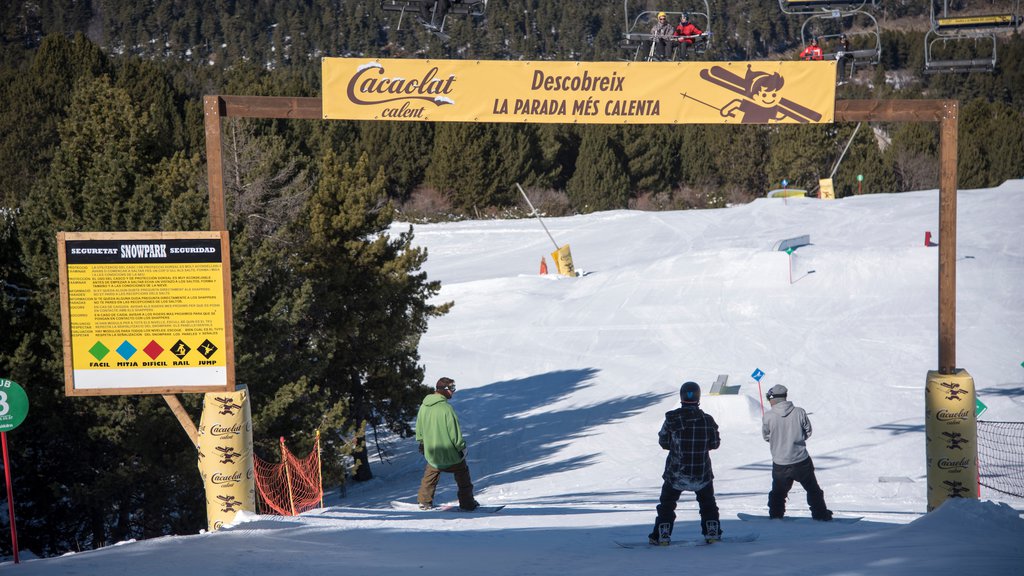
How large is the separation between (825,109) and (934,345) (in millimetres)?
16848

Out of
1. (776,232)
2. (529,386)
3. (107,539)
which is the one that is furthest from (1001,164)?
(107,539)

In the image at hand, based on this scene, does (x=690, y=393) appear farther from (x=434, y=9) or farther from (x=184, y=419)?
(x=434, y=9)

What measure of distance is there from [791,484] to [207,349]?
5.46m

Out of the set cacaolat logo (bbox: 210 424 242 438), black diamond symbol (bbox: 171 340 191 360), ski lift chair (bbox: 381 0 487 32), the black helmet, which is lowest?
cacaolat logo (bbox: 210 424 242 438)

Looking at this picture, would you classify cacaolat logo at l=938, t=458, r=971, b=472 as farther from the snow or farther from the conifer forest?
the conifer forest

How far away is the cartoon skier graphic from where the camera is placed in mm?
10711

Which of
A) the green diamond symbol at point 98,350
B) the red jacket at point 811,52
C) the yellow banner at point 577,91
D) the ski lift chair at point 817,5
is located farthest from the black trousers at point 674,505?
the red jacket at point 811,52

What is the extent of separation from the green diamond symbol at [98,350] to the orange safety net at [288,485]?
4227 mm

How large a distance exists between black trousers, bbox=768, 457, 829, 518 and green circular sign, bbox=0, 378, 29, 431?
7.02 m

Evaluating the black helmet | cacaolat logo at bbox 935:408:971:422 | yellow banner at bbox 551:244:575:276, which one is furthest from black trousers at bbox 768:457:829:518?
yellow banner at bbox 551:244:575:276

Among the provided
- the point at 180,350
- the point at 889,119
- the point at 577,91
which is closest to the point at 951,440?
the point at 889,119

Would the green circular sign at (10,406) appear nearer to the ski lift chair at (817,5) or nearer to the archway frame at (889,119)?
the archway frame at (889,119)

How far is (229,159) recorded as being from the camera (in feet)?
95.8

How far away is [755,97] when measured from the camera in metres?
10.7
